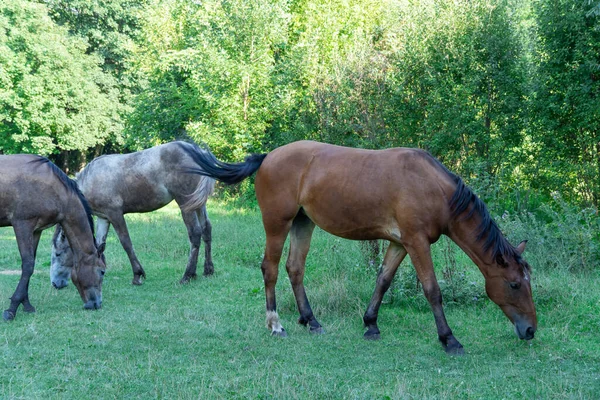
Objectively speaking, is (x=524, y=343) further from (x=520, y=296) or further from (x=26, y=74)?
(x=26, y=74)

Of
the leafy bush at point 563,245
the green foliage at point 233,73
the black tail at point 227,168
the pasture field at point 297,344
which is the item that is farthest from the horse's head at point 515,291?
the green foliage at point 233,73

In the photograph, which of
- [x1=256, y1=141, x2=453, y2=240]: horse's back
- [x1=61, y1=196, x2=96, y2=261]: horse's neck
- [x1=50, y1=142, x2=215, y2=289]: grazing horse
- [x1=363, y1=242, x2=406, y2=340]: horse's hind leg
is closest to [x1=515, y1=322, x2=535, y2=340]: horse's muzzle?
[x1=256, y1=141, x2=453, y2=240]: horse's back

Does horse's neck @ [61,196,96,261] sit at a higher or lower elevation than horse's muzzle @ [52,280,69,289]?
higher

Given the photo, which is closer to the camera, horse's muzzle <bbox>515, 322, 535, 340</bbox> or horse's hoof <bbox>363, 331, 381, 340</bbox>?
horse's muzzle <bbox>515, 322, 535, 340</bbox>

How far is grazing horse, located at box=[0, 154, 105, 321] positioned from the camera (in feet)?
24.7

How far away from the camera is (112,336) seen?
21.2 feet

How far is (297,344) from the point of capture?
6.19 m

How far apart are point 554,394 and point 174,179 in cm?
720

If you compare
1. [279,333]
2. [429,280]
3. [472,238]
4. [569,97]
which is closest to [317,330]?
[279,333]

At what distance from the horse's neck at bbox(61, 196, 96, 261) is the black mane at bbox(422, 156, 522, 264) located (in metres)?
4.88

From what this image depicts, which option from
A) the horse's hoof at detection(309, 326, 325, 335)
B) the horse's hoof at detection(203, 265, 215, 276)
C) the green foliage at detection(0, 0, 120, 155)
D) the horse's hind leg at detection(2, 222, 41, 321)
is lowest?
the green foliage at detection(0, 0, 120, 155)

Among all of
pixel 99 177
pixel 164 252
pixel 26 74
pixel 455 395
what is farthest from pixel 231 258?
pixel 26 74

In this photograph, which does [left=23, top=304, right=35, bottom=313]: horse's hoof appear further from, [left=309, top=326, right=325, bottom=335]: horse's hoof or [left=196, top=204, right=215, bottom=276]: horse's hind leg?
[left=309, top=326, right=325, bottom=335]: horse's hoof

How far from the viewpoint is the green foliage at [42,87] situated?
98.1 ft
